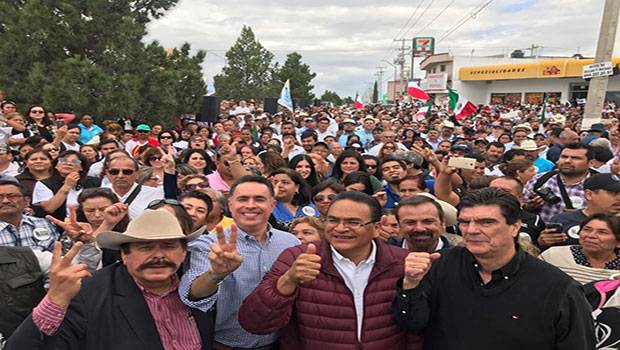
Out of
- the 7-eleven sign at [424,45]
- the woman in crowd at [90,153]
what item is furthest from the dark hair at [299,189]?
the 7-eleven sign at [424,45]

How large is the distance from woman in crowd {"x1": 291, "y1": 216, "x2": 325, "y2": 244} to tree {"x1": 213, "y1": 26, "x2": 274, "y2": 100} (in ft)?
119

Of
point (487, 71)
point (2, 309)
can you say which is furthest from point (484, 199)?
point (487, 71)

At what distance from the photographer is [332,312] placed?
8.63 feet

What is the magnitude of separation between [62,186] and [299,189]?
256cm

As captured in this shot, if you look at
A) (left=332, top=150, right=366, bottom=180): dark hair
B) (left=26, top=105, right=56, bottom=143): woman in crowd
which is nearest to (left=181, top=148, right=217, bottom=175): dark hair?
(left=332, top=150, right=366, bottom=180): dark hair

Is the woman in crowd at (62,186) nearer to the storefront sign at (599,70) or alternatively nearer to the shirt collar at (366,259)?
the shirt collar at (366,259)

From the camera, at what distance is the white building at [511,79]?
40.7 meters

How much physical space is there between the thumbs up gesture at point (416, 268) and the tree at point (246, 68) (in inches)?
1485

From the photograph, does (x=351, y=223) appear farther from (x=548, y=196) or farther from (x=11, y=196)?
(x=548, y=196)

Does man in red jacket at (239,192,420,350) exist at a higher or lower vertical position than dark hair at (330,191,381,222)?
lower

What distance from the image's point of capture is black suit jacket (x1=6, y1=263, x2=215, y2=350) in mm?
2281

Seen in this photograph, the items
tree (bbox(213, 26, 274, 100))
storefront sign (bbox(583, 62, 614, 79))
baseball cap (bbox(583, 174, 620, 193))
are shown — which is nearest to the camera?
baseball cap (bbox(583, 174, 620, 193))

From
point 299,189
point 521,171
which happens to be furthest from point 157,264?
point 521,171

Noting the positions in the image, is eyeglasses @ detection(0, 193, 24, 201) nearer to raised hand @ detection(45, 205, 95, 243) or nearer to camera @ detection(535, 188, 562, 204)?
raised hand @ detection(45, 205, 95, 243)
